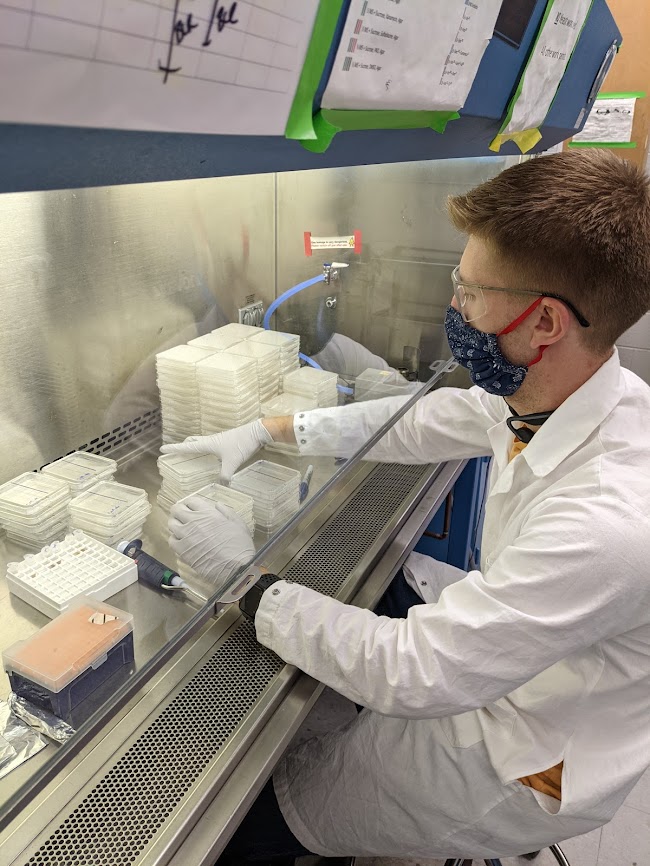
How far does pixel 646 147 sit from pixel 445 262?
86.2 inches

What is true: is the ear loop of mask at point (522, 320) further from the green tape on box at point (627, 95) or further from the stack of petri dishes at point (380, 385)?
the green tape on box at point (627, 95)

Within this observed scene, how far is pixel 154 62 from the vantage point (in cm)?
66

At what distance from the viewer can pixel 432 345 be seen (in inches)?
94.3

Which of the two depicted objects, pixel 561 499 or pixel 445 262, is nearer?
pixel 561 499

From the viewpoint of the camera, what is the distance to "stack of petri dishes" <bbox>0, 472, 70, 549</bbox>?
1209 millimetres

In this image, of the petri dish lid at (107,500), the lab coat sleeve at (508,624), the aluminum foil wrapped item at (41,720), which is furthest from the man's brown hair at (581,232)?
the aluminum foil wrapped item at (41,720)

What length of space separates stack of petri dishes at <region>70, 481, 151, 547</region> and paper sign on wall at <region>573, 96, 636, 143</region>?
354 centimetres

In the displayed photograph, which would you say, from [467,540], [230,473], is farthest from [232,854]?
[467,540]

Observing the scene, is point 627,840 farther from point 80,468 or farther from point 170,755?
point 80,468

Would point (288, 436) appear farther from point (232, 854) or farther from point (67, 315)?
point (232, 854)

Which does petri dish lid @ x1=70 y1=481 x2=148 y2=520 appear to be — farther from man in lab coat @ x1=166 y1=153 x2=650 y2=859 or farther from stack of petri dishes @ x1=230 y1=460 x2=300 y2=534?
stack of petri dishes @ x1=230 y1=460 x2=300 y2=534

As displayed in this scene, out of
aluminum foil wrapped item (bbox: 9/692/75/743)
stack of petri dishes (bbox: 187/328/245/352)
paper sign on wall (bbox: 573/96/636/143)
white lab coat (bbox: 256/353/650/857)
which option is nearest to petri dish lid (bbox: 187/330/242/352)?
stack of petri dishes (bbox: 187/328/245/352)

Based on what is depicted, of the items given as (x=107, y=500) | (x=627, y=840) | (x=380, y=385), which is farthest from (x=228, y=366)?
(x=627, y=840)

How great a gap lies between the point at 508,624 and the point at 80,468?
3.04 ft
